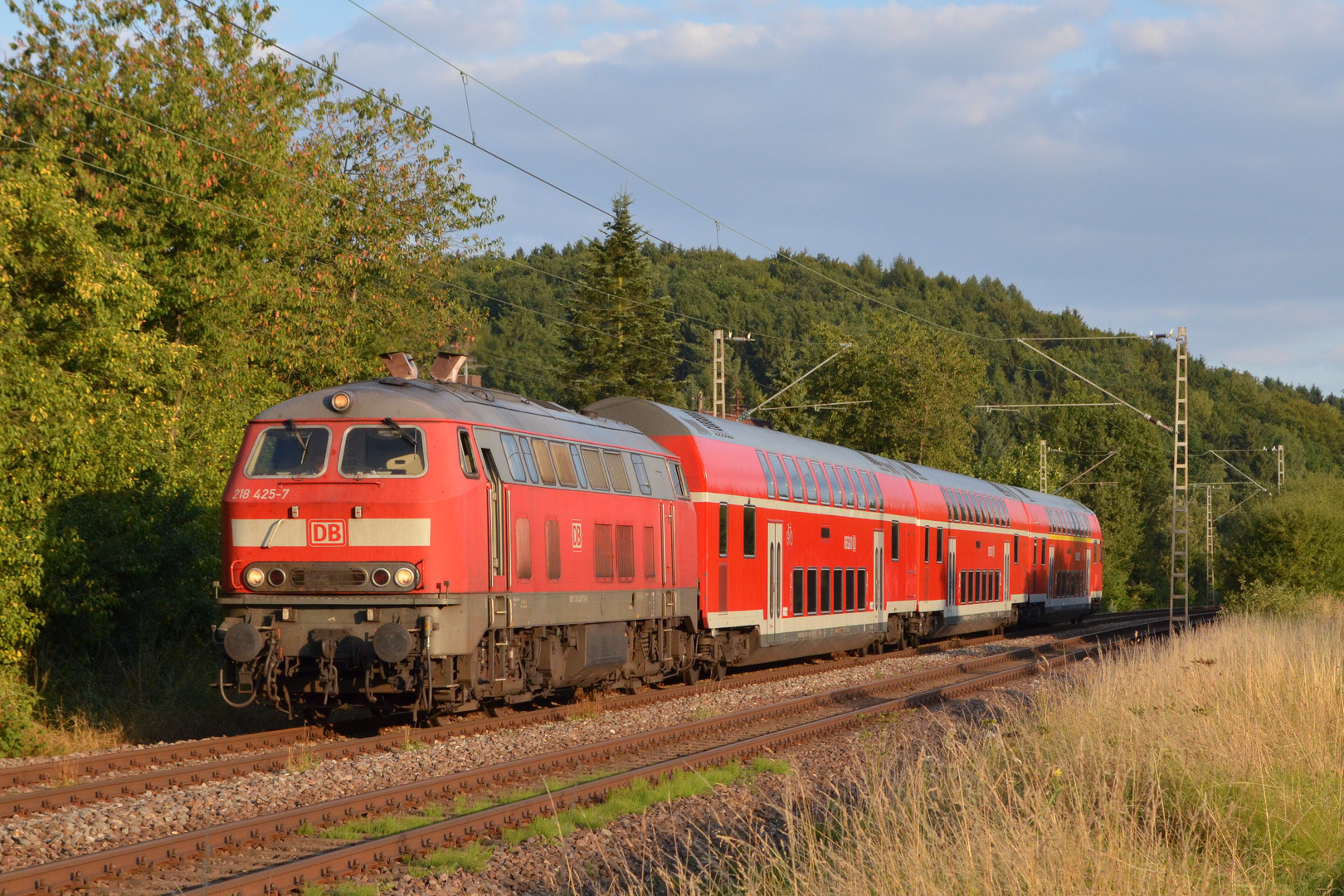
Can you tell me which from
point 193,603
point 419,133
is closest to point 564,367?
point 419,133

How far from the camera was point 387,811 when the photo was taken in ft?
34.0

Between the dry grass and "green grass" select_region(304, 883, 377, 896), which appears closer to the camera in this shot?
the dry grass

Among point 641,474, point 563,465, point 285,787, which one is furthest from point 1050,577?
point 285,787

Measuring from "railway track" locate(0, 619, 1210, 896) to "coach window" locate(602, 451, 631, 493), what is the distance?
3234 millimetres

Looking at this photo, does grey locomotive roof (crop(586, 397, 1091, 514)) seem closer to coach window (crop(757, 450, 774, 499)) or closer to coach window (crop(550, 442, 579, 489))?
coach window (crop(757, 450, 774, 499))

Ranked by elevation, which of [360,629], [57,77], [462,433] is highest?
[57,77]

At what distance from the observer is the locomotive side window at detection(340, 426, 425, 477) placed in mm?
13781

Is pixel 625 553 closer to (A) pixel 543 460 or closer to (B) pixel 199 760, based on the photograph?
(A) pixel 543 460

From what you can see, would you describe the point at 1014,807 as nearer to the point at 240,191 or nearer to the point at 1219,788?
the point at 1219,788

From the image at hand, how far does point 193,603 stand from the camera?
18828 millimetres

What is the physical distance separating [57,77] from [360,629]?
18.9 m

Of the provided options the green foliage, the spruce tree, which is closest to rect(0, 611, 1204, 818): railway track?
the green foliage

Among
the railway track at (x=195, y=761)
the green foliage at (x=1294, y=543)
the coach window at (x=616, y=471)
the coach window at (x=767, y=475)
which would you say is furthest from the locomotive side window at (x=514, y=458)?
the green foliage at (x=1294, y=543)

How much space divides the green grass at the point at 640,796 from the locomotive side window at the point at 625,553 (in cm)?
463
